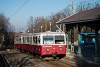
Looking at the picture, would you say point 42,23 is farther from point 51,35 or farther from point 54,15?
point 51,35

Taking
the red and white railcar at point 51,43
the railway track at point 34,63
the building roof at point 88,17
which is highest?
the building roof at point 88,17

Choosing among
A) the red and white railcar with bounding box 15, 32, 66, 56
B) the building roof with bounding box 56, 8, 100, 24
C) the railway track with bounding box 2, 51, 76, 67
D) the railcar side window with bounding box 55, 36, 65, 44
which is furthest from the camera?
the railcar side window with bounding box 55, 36, 65, 44

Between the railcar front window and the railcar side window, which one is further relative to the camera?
the railcar side window

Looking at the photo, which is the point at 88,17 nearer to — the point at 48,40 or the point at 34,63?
the point at 48,40

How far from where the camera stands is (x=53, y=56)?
2670 cm

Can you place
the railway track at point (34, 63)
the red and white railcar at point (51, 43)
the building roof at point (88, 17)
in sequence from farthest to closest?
the red and white railcar at point (51, 43) < the building roof at point (88, 17) < the railway track at point (34, 63)

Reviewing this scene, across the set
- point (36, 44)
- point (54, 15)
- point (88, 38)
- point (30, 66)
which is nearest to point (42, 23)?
point (54, 15)

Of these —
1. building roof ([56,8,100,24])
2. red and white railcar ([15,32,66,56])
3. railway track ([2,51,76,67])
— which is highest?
building roof ([56,8,100,24])

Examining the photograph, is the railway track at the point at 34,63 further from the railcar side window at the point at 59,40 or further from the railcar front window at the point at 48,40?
the railcar side window at the point at 59,40

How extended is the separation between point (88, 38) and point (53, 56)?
32.2 meters

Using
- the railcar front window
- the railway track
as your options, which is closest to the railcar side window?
the railcar front window

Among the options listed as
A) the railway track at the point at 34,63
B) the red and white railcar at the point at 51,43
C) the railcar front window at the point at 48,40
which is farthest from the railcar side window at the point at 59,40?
the railway track at the point at 34,63

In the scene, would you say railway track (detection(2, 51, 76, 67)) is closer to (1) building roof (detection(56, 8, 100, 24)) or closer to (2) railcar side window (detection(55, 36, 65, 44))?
(2) railcar side window (detection(55, 36, 65, 44))

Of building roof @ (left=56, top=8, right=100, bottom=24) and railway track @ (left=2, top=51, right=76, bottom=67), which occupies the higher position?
building roof @ (left=56, top=8, right=100, bottom=24)
